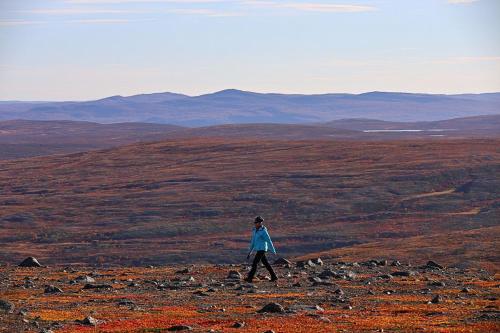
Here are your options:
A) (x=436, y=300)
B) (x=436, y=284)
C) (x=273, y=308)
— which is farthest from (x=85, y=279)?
(x=436, y=300)

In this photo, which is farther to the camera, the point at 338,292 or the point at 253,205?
the point at 253,205

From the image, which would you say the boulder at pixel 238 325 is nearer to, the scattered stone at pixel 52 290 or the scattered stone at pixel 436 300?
the scattered stone at pixel 436 300

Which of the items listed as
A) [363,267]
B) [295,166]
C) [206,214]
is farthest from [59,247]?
[295,166]

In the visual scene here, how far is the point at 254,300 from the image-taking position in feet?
88.0

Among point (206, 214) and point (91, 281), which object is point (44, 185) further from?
point (91, 281)

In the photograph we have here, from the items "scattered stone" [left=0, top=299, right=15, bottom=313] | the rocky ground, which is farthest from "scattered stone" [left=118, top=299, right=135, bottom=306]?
"scattered stone" [left=0, top=299, right=15, bottom=313]

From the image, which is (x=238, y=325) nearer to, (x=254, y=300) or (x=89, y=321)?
(x=89, y=321)

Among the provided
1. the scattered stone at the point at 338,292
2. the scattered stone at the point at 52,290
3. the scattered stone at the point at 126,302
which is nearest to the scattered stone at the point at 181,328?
the scattered stone at the point at 126,302

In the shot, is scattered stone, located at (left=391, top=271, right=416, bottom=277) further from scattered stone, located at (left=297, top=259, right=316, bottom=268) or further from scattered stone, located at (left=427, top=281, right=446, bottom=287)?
scattered stone, located at (left=297, top=259, right=316, bottom=268)

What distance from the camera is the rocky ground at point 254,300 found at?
21.4 meters

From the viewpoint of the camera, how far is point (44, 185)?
122062 mm

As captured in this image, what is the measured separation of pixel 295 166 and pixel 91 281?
92683mm

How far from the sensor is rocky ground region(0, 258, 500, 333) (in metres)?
21.4

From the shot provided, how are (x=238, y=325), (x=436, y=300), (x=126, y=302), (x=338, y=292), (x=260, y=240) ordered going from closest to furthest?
(x=238, y=325), (x=436, y=300), (x=126, y=302), (x=338, y=292), (x=260, y=240)
